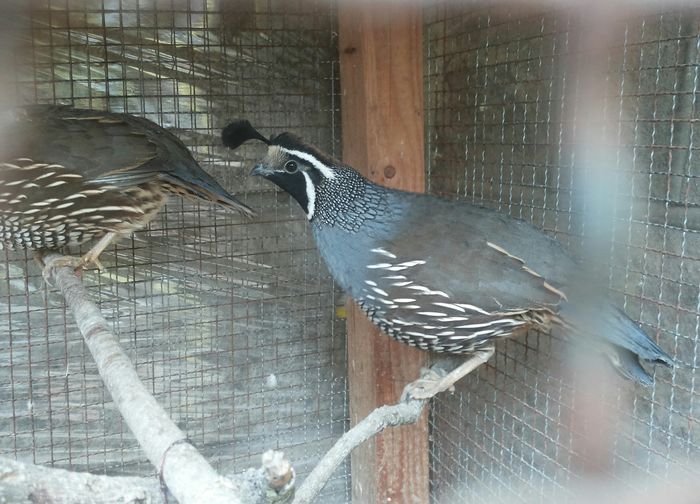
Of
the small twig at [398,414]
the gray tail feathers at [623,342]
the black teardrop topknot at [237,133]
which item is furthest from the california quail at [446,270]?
the black teardrop topknot at [237,133]

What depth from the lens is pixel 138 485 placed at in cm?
112

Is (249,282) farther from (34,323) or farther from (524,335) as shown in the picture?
(524,335)

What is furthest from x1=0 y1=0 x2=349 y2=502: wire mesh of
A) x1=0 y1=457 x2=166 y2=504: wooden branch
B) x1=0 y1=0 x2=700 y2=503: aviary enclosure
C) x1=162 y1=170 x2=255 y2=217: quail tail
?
x1=0 y1=457 x2=166 y2=504: wooden branch

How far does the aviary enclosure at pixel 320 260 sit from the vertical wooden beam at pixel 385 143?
0.03ft

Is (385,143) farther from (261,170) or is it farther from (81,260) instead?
(81,260)

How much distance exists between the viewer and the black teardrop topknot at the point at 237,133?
8.02 feet

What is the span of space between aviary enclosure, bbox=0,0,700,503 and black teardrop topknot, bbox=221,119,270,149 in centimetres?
23

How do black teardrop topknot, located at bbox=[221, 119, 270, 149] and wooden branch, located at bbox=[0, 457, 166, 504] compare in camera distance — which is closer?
wooden branch, located at bbox=[0, 457, 166, 504]

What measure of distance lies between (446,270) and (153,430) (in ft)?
3.38

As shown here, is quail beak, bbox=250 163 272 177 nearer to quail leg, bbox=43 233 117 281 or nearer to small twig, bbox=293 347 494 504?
quail leg, bbox=43 233 117 281

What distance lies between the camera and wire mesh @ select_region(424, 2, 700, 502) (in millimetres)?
1778

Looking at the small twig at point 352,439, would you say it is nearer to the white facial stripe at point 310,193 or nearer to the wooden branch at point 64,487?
the wooden branch at point 64,487

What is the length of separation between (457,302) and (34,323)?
166 cm

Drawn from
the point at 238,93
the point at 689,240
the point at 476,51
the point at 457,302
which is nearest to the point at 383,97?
the point at 476,51
